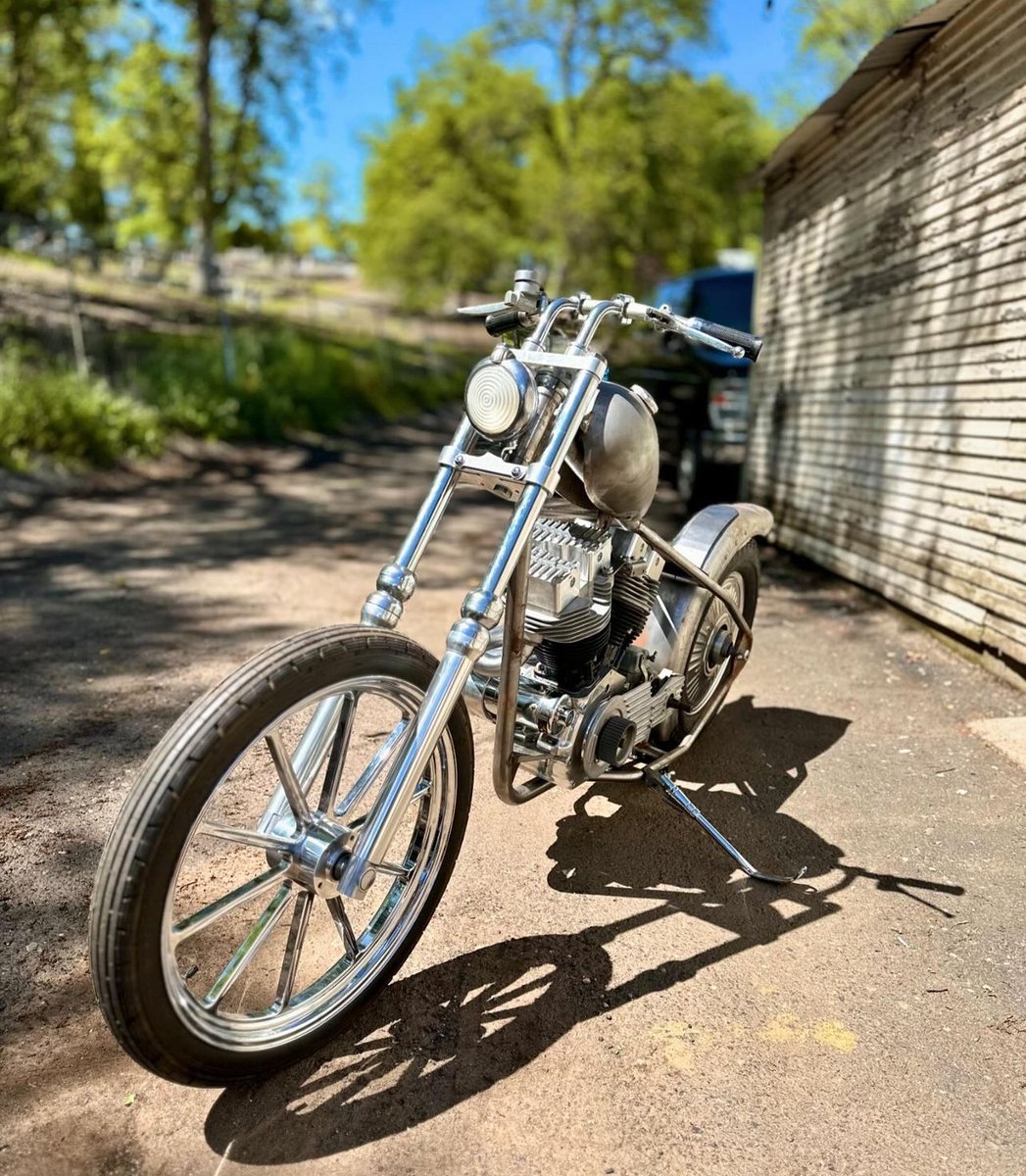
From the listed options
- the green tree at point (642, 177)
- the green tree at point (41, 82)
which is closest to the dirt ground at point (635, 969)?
the green tree at point (41, 82)

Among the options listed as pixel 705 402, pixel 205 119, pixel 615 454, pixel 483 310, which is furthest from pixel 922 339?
pixel 205 119

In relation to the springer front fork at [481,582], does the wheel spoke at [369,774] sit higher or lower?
lower

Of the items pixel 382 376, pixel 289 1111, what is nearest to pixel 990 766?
pixel 289 1111

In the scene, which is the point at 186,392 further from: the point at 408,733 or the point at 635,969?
the point at 635,969

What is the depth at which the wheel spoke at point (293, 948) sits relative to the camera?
6.70ft

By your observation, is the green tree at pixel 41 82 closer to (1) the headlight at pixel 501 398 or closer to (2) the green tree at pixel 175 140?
(2) the green tree at pixel 175 140

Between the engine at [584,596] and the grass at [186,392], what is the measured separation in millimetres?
7494

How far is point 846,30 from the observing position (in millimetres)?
23406

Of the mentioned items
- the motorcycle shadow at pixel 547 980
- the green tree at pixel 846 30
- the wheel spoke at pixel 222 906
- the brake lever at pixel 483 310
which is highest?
the green tree at pixel 846 30

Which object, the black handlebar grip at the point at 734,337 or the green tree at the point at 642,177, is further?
the green tree at the point at 642,177

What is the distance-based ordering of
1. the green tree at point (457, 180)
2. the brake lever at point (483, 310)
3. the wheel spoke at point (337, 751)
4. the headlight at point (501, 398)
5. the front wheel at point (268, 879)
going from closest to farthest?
the front wheel at point (268, 879) < the wheel spoke at point (337, 751) < the headlight at point (501, 398) < the brake lever at point (483, 310) < the green tree at point (457, 180)

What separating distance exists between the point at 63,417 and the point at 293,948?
846 centimetres

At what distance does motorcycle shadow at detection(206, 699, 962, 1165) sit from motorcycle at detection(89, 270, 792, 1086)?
0.10 meters

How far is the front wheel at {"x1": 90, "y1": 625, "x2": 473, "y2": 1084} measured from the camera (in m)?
1.67
